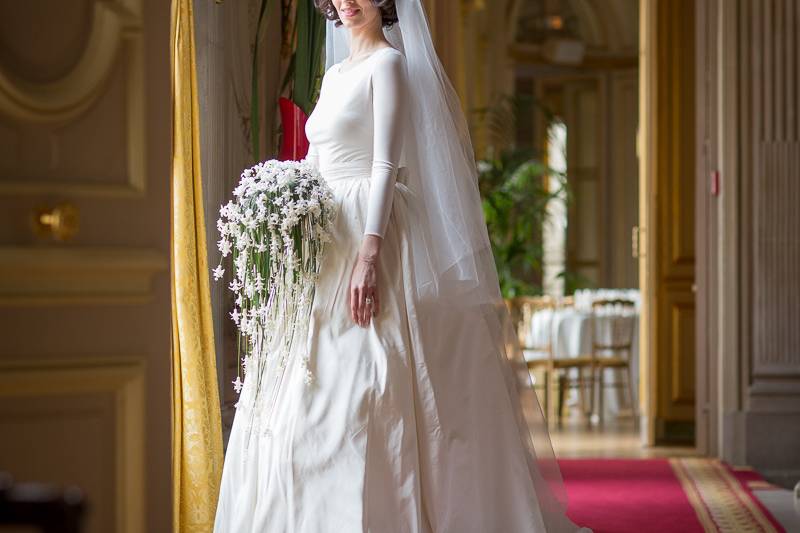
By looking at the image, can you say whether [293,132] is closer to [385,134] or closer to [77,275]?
[385,134]

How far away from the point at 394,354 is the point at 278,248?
0.42 m

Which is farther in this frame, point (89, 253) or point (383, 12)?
point (383, 12)

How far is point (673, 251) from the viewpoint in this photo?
707 cm

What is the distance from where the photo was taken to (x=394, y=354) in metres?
2.96

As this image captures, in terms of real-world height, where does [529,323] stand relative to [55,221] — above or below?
below

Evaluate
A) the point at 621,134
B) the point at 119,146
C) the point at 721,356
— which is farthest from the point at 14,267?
the point at 621,134

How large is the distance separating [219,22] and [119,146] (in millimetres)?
2146

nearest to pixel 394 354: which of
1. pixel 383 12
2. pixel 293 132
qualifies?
pixel 383 12

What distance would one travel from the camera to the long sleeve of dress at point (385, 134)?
3012 mm

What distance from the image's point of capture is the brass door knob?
153cm

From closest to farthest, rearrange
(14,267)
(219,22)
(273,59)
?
1. (14,267)
2. (219,22)
3. (273,59)

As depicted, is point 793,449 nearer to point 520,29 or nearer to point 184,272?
point 184,272

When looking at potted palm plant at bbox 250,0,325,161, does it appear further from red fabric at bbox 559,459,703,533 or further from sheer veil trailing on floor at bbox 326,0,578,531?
red fabric at bbox 559,459,703,533

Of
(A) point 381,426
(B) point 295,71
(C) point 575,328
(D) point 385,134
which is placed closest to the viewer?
(A) point 381,426
